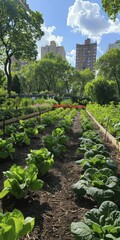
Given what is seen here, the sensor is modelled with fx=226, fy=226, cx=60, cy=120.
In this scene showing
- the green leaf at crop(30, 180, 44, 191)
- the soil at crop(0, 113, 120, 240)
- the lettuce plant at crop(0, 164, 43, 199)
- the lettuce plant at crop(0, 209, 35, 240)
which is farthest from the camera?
the green leaf at crop(30, 180, 44, 191)

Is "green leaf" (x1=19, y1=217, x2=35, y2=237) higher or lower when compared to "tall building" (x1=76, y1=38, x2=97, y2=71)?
lower

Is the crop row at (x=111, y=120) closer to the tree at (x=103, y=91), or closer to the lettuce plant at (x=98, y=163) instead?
the lettuce plant at (x=98, y=163)

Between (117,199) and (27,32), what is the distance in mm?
20223

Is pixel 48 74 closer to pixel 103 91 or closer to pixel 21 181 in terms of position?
pixel 103 91

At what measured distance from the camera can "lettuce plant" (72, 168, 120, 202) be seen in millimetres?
2373

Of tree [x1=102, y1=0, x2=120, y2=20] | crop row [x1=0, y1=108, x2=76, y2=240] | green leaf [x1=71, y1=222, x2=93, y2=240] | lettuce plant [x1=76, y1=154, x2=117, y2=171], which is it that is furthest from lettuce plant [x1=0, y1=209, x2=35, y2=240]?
tree [x1=102, y1=0, x2=120, y2=20]

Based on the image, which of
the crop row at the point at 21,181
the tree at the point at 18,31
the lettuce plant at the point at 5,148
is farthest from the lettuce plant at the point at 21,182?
the tree at the point at 18,31

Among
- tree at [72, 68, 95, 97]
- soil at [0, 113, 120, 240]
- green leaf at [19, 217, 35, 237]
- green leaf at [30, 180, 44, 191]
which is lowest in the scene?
soil at [0, 113, 120, 240]

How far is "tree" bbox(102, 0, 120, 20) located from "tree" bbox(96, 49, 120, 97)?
31.3 meters

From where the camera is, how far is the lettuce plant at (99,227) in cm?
168

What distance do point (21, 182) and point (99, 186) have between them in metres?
0.89

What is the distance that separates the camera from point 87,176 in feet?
9.07

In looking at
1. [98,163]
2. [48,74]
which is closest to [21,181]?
[98,163]

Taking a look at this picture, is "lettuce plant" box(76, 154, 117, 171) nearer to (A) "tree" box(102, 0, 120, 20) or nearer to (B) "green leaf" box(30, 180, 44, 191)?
(B) "green leaf" box(30, 180, 44, 191)
